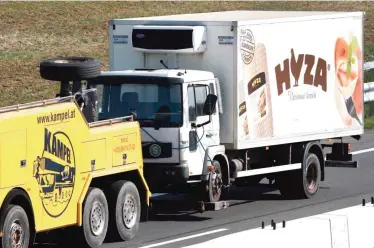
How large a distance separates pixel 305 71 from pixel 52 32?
17.7 metres

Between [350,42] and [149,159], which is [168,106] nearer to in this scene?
[149,159]

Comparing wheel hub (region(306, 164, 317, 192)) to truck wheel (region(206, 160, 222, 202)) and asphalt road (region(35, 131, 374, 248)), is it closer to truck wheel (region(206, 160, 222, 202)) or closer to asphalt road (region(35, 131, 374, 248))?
asphalt road (region(35, 131, 374, 248))

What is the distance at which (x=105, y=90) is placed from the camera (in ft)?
62.8

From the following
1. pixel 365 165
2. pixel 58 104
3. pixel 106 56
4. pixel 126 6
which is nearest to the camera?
pixel 58 104

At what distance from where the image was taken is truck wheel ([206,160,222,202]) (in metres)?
19.2

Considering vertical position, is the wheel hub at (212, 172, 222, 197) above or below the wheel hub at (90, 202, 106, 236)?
above

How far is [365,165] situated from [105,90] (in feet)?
25.9

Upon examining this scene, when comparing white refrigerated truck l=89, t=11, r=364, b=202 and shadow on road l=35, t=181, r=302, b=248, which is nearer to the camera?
white refrigerated truck l=89, t=11, r=364, b=202

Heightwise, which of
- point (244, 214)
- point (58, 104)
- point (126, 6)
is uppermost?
point (126, 6)

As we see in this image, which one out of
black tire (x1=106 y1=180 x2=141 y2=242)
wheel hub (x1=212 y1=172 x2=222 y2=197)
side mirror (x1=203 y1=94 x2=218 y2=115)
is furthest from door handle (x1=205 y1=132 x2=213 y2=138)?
black tire (x1=106 y1=180 x2=141 y2=242)

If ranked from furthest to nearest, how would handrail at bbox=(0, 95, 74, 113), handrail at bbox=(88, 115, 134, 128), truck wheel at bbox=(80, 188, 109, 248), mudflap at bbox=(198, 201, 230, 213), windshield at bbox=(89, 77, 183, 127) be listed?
1. mudflap at bbox=(198, 201, 230, 213)
2. windshield at bbox=(89, 77, 183, 127)
3. handrail at bbox=(88, 115, 134, 128)
4. truck wheel at bbox=(80, 188, 109, 248)
5. handrail at bbox=(0, 95, 74, 113)

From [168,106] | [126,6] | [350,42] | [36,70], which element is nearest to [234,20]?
[168,106]

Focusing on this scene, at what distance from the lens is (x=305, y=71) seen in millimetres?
21453

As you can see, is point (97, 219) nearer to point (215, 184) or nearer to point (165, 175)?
point (165, 175)
